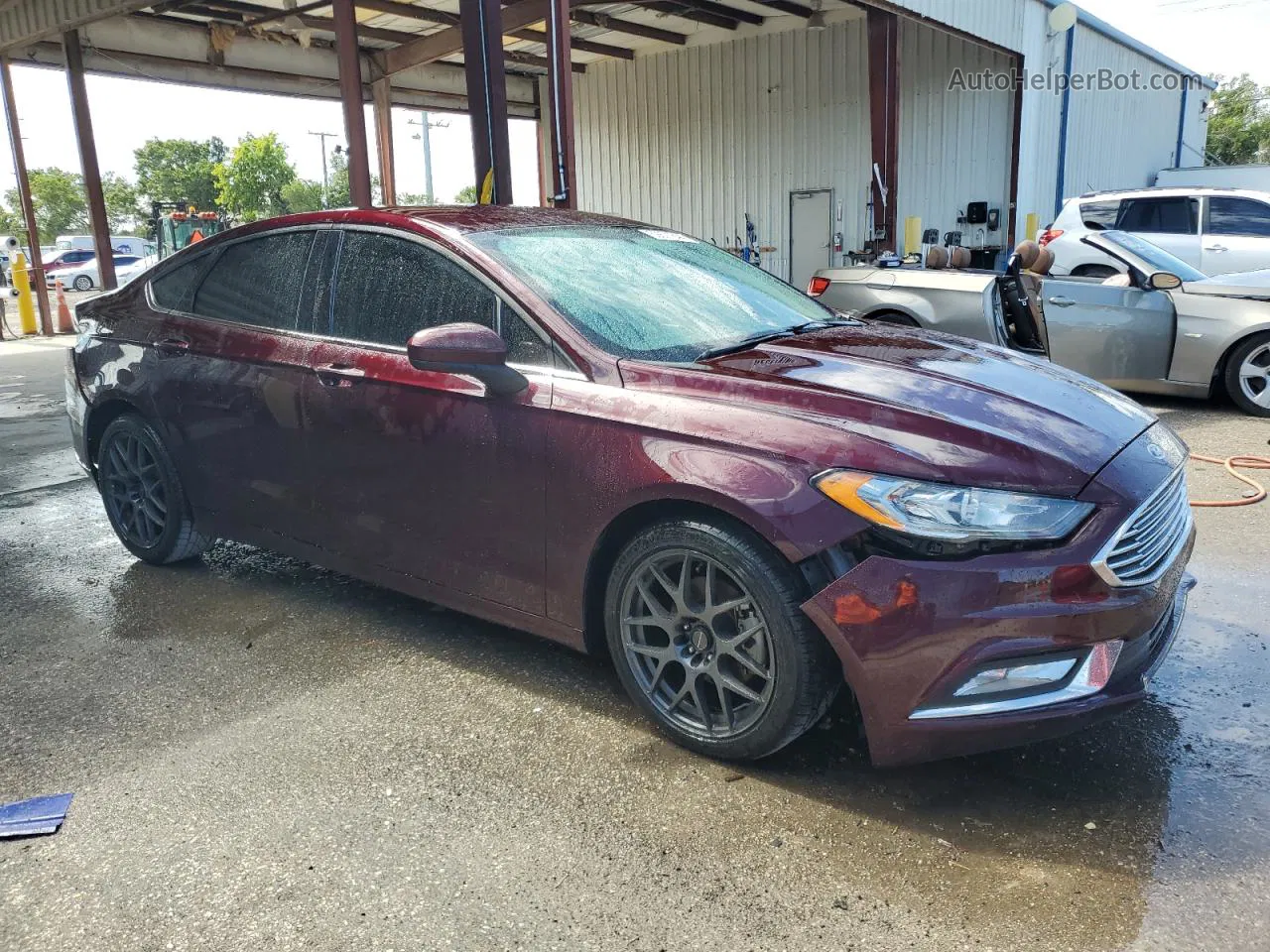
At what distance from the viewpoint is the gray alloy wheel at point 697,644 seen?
266cm

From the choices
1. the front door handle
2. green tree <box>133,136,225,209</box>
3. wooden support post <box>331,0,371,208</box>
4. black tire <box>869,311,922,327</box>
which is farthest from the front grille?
green tree <box>133,136,225,209</box>

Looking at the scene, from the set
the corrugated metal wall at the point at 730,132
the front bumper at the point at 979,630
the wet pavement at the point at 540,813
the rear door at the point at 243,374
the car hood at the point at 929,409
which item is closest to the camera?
the wet pavement at the point at 540,813

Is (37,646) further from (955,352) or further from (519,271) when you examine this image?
(955,352)

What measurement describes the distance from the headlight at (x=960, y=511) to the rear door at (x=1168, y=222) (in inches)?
475

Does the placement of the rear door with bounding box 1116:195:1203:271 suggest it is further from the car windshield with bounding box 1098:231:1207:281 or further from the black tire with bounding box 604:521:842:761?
the black tire with bounding box 604:521:842:761

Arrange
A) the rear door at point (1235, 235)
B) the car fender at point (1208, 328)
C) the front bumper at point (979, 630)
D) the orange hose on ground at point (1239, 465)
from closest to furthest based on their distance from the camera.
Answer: the front bumper at point (979, 630) → the orange hose on ground at point (1239, 465) → the car fender at point (1208, 328) → the rear door at point (1235, 235)

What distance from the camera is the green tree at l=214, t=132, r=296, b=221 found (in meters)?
65.4

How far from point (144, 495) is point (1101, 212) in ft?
41.1

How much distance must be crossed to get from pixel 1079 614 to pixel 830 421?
2.48 feet

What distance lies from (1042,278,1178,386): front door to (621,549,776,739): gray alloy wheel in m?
6.02

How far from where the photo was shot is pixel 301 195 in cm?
7156

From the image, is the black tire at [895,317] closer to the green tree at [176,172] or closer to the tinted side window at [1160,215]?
the tinted side window at [1160,215]

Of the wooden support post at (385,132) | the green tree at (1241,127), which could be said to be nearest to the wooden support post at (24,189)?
the wooden support post at (385,132)

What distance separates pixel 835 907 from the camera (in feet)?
7.23
